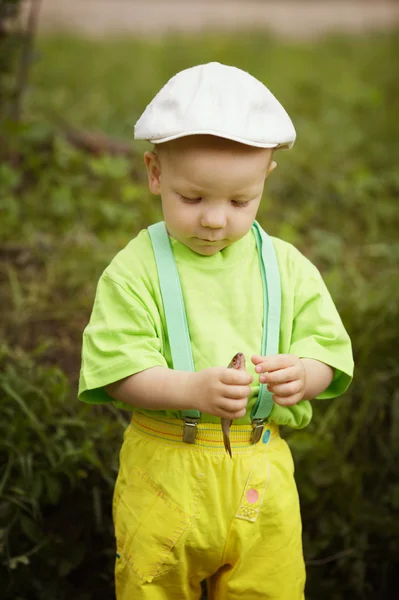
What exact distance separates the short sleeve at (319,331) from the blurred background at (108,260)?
74 cm

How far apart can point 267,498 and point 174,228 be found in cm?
59

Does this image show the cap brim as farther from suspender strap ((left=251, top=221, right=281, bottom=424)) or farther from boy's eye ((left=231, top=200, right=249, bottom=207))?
suspender strap ((left=251, top=221, right=281, bottom=424))

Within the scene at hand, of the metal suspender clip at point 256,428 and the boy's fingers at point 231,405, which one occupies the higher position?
the boy's fingers at point 231,405

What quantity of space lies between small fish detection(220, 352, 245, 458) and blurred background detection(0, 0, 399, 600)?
76cm

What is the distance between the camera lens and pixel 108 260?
306 centimetres

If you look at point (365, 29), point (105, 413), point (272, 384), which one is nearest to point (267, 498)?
point (272, 384)

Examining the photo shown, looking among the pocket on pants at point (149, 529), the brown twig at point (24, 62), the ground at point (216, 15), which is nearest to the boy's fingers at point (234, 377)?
Result: the pocket on pants at point (149, 529)

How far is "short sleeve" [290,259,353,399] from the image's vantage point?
164 cm

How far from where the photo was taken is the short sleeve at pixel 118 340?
153cm

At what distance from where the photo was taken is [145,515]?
1622 millimetres

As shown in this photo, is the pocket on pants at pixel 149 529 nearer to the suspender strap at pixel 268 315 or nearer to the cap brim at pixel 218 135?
the suspender strap at pixel 268 315

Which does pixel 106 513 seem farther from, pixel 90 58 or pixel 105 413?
pixel 90 58

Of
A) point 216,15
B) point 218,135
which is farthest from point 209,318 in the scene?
point 216,15

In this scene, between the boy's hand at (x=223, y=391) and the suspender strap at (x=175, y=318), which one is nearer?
the boy's hand at (x=223, y=391)
